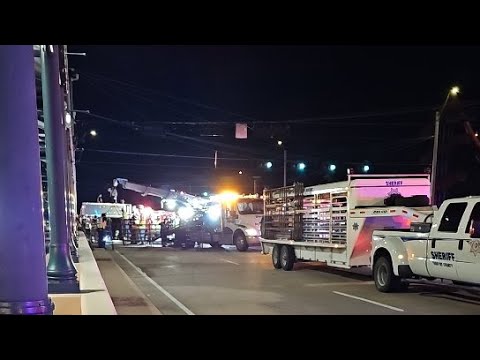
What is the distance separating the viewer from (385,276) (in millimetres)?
13625

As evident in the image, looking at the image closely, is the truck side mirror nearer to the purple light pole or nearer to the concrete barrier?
the concrete barrier

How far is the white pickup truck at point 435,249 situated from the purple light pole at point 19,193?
8.40 m

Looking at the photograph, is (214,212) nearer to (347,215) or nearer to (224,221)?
(224,221)

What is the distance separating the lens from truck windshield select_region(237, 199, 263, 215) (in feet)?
101

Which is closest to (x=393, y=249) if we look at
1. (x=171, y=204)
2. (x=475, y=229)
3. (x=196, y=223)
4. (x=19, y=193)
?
(x=475, y=229)

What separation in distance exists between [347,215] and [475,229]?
5174mm

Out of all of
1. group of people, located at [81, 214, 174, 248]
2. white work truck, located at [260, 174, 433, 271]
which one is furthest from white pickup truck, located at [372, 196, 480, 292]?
group of people, located at [81, 214, 174, 248]

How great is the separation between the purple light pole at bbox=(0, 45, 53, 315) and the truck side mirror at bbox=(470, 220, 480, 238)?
830 centimetres

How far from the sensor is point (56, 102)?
10.6 meters

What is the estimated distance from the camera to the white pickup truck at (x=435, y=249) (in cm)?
1138
